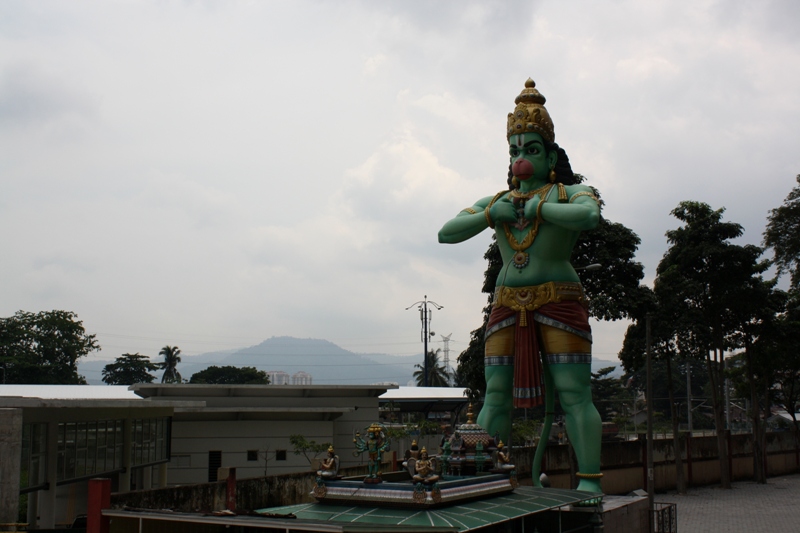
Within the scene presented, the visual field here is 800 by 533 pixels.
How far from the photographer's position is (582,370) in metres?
14.5

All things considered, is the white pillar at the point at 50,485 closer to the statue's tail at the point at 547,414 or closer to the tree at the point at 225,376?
the statue's tail at the point at 547,414

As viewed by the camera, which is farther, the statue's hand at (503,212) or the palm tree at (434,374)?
the palm tree at (434,374)

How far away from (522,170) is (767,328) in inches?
855

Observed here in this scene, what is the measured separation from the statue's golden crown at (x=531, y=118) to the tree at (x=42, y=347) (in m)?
49.1

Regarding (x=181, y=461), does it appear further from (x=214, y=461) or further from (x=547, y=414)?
(x=547, y=414)

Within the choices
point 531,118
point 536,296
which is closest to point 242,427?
point 536,296

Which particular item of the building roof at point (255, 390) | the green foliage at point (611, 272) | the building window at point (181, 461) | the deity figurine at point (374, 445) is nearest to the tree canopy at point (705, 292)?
the green foliage at point (611, 272)

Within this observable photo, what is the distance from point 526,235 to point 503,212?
596 mm

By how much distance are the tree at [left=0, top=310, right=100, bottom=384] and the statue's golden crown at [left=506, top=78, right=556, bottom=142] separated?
161 feet

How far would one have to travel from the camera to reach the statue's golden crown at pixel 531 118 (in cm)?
1486

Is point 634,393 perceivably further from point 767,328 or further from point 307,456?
point 307,456

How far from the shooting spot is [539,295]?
48.1 feet

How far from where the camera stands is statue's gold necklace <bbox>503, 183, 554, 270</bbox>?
14641 mm

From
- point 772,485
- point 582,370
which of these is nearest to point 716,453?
point 772,485
